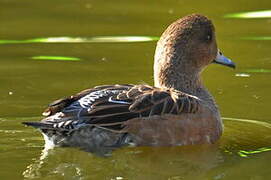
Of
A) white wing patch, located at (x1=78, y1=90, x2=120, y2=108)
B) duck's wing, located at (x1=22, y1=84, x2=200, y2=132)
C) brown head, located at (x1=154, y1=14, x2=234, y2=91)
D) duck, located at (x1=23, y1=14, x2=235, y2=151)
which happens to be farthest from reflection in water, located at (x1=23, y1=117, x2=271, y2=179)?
brown head, located at (x1=154, y1=14, x2=234, y2=91)

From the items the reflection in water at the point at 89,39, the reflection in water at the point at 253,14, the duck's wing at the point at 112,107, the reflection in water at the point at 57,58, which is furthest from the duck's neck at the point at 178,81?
the reflection in water at the point at 253,14

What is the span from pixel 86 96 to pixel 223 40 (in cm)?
518

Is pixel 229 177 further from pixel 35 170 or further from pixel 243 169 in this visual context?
pixel 35 170

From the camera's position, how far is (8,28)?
15.3m

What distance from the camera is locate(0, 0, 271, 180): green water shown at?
9.13 m

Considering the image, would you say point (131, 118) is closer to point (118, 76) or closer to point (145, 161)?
point (145, 161)

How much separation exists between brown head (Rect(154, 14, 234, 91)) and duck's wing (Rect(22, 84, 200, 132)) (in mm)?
620

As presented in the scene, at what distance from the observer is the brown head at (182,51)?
10.7m

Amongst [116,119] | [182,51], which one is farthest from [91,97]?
[182,51]

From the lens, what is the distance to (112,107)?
9617mm

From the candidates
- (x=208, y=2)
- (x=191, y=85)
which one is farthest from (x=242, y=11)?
(x=191, y=85)

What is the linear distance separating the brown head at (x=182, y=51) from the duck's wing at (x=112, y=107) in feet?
2.03

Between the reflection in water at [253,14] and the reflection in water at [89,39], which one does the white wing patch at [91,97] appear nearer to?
the reflection in water at [89,39]

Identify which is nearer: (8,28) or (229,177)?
(229,177)
